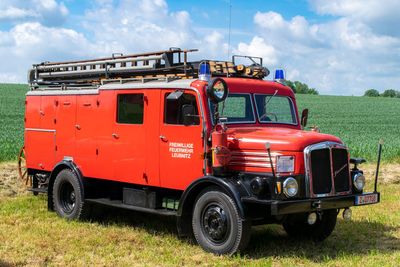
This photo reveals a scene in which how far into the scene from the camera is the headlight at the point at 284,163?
7657 millimetres

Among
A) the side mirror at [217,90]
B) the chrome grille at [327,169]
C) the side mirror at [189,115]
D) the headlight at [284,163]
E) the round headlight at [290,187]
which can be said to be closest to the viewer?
the round headlight at [290,187]

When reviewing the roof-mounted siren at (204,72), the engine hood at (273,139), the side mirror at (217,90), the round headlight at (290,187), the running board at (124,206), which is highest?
the roof-mounted siren at (204,72)

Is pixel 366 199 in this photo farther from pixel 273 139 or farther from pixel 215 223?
pixel 215 223

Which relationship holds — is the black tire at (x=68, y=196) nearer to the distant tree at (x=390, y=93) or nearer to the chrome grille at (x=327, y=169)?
the chrome grille at (x=327, y=169)

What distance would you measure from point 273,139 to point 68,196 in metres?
4.66

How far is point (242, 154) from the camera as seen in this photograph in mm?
8023

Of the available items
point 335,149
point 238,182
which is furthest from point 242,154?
point 335,149

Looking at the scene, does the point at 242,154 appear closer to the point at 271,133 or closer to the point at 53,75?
the point at 271,133

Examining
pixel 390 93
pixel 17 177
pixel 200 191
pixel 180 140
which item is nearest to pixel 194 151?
pixel 180 140

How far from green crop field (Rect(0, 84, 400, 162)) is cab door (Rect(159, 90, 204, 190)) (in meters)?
8.63

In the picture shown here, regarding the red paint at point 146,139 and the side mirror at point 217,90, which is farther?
the side mirror at point 217,90

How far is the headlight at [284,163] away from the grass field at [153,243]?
1.14 metres

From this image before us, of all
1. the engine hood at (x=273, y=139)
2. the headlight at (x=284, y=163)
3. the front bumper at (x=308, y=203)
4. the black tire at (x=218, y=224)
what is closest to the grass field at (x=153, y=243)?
Answer: the black tire at (x=218, y=224)

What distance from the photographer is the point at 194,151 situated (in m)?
8.40
